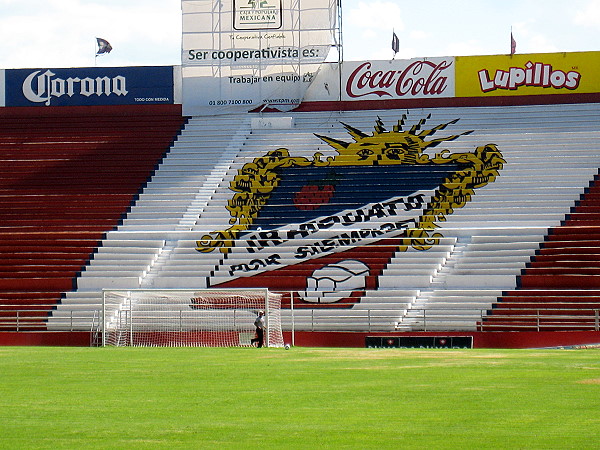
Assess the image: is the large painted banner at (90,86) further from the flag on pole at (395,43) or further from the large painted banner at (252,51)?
the flag on pole at (395,43)

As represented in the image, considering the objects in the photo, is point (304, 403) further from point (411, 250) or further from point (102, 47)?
point (102, 47)

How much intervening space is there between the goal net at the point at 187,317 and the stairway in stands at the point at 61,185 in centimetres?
327

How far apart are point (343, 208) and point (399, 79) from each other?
27.9 feet

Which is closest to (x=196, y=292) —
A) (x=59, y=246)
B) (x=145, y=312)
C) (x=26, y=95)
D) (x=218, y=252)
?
(x=145, y=312)

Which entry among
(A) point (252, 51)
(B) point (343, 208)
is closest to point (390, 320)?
(B) point (343, 208)

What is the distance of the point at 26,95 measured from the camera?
46.6 metres

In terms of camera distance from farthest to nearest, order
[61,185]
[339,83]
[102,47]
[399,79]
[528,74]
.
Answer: [102,47]
[339,83]
[399,79]
[528,74]
[61,185]

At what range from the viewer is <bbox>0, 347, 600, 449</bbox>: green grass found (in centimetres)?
1016

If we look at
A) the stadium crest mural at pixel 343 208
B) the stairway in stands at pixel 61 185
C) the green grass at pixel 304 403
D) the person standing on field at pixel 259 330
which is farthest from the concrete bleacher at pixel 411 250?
the green grass at pixel 304 403

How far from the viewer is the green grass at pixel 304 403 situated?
33.3ft

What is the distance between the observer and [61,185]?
1619 inches

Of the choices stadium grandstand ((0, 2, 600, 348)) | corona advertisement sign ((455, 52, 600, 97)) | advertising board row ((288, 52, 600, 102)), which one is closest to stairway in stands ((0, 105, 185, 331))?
stadium grandstand ((0, 2, 600, 348))

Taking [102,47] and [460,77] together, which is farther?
[102,47]

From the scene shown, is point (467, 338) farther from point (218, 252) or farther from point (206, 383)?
point (206, 383)
